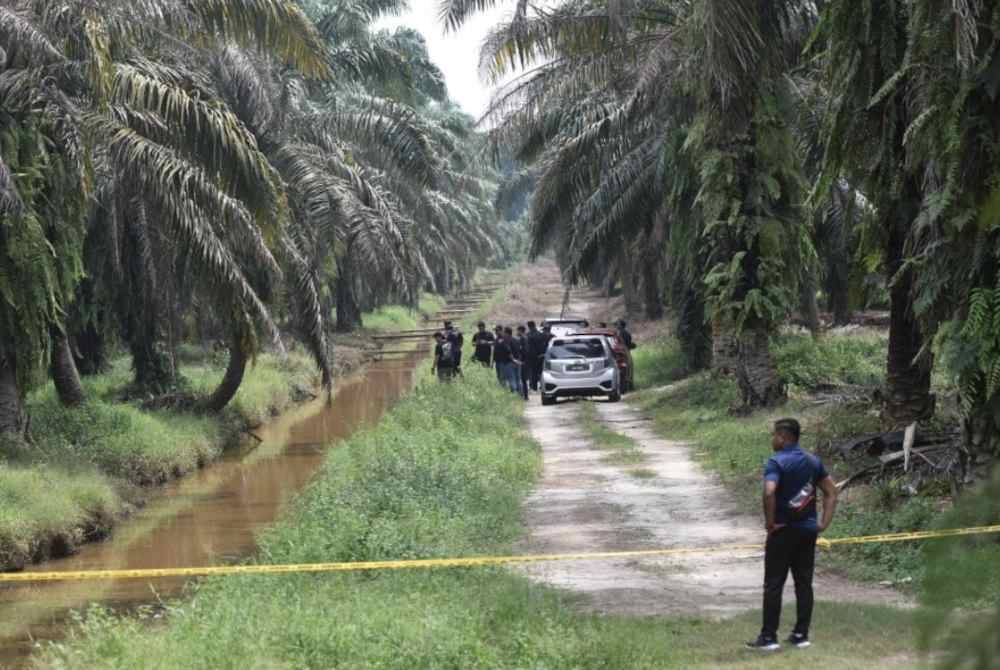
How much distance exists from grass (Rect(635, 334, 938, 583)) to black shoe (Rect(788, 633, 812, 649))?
0.99 m

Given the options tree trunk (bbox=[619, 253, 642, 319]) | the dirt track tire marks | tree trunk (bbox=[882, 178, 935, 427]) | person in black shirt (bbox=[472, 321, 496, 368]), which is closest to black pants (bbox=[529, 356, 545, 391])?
person in black shirt (bbox=[472, 321, 496, 368])

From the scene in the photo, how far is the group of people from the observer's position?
29391 millimetres

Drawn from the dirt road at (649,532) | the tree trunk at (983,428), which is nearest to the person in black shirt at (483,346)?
the dirt road at (649,532)

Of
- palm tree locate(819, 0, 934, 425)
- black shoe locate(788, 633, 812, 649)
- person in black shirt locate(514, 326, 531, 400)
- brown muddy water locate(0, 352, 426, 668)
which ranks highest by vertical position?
palm tree locate(819, 0, 934, 425)

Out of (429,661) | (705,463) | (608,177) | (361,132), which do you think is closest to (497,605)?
(429,661)

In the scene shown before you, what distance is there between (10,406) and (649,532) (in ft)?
32.3

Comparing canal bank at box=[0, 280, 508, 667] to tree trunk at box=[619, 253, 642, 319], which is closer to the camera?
canal bank at box=[0, 280, 508, 667]

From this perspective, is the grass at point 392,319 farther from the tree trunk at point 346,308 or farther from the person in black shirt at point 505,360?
the person in black shirt at point 505,360

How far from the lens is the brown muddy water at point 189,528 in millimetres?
13281

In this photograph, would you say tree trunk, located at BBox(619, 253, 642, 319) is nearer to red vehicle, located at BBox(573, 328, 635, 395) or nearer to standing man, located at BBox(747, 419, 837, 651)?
red vehicle, located at BBox(573, 328, 635, 395)

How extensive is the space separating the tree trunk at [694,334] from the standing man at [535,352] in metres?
3.42

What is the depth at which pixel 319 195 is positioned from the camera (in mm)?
27688

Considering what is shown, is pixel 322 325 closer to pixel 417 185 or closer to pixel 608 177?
pixel 608 177

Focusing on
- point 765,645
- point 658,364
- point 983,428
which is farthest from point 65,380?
point 765,645
